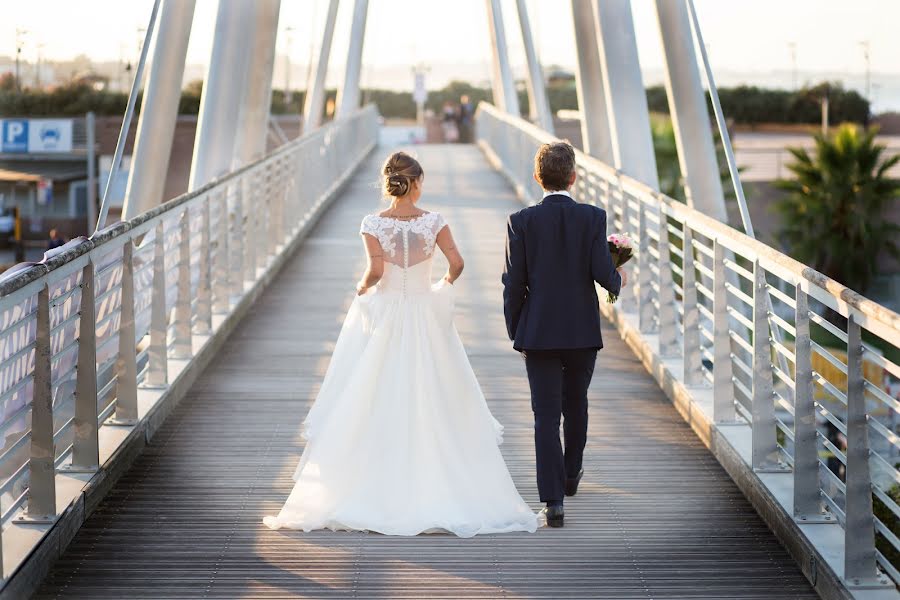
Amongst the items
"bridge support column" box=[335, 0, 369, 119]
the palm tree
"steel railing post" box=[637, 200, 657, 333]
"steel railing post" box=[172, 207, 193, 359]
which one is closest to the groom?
"steel railing post" box=[172, 207, 193, 359]

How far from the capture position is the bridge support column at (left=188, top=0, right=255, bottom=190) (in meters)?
13.2

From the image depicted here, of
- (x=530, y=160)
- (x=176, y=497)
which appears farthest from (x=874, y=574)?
(x=530, y=160)

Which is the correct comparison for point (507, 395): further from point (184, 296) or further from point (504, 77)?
point (504, 77)

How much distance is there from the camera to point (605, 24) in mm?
12820

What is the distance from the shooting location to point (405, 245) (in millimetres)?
6238

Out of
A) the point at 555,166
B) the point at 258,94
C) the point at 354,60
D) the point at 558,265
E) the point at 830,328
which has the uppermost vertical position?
the point at 354,60

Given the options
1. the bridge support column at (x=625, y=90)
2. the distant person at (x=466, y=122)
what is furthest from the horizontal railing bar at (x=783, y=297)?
the distant person at (x=466, y=122)

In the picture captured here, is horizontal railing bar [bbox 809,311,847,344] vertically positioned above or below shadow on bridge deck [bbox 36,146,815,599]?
above

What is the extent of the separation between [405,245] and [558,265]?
2.73 feet

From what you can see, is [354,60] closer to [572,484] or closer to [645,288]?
[645,288]

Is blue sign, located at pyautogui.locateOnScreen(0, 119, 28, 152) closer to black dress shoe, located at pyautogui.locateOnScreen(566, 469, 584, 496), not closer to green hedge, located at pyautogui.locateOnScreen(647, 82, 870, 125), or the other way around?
green hedge, located at pyautogui.locateOnScreen(647, 82, 870, 125)

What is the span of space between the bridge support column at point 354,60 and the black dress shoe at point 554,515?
93.7 ft

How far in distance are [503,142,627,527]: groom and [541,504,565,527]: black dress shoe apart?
168 mm

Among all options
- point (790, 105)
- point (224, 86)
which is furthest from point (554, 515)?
point (790, 105)
